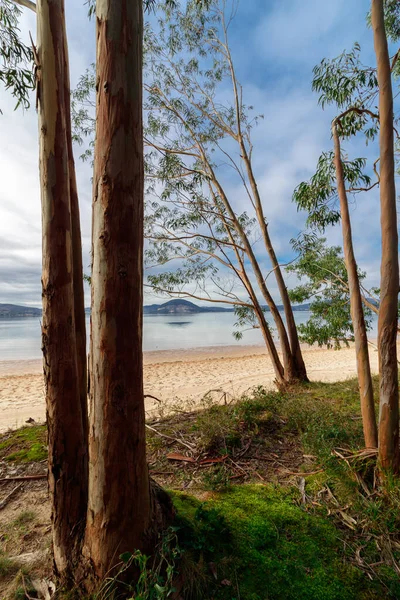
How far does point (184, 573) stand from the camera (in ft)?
5.03

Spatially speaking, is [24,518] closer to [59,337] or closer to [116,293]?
[59,337]

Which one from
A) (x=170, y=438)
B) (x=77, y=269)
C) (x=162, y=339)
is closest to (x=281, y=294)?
(x=170, y=438)

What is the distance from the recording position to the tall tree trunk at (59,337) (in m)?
1.63

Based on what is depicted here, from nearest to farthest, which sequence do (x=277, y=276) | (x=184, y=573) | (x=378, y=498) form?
(x=184, y=573) < (x=378, y=498) < (x=277, y=276)

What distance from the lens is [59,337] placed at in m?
1.64

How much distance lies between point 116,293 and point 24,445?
313cm

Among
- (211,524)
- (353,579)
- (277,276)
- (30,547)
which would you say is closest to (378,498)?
(353,579)

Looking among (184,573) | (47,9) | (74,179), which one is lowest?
(184,573)

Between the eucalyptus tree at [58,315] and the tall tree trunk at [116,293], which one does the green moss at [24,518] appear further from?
the tall tree trunk at [116,293]

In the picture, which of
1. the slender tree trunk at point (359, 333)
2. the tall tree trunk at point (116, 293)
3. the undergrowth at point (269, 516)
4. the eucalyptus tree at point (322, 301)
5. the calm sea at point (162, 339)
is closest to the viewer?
the tall tree trunk at point (116, 293)

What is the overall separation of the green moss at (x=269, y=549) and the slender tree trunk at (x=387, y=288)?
732 mm

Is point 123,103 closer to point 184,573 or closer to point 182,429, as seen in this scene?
point 184,573

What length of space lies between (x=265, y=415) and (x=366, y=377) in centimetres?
160

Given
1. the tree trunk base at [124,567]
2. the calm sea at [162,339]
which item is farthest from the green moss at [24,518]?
the calm sea at [162,339]
